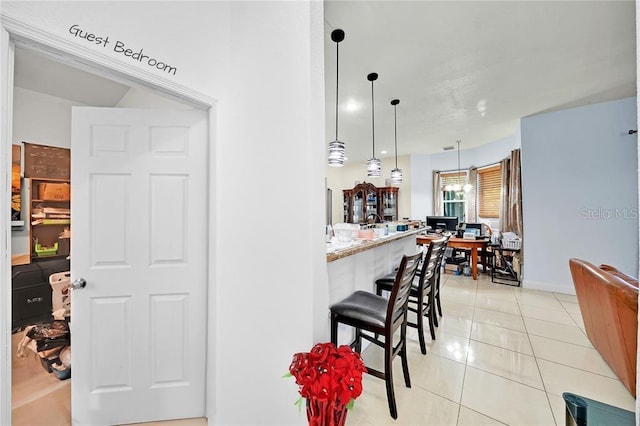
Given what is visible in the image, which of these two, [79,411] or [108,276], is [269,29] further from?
[79,411]

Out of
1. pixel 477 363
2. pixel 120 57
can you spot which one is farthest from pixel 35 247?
pixel 477 363

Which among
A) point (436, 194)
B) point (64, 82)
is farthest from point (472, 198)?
point (64, 82)

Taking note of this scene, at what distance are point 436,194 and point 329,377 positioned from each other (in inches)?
257

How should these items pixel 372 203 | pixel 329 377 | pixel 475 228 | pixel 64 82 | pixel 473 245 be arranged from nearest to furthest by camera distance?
pixel 329 377 < pixel 64 82 < pixel 473 245 < pixel 475 228 < pixel 372 203

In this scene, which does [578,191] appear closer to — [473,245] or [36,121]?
[473,245]

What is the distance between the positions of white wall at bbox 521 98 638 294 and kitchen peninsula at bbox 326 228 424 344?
2.76m

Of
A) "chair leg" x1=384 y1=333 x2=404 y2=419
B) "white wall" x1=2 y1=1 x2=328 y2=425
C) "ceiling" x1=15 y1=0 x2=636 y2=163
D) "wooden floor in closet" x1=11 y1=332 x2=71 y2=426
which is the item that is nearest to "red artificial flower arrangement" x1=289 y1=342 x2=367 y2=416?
"white wall" x1=2 y1=1 x2=328 y2=425

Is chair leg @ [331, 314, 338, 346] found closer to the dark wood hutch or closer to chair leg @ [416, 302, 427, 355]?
chair leg @ [416, 302, 427, 355]

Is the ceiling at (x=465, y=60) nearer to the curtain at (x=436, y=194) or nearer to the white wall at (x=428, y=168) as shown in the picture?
the white wall at (x=428, y=168)

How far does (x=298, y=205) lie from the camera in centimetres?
146

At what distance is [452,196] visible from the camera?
6.68 metres

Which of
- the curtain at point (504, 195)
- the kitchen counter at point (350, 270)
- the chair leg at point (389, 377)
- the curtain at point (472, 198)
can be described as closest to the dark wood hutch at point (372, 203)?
the curtain at point (472, 198)

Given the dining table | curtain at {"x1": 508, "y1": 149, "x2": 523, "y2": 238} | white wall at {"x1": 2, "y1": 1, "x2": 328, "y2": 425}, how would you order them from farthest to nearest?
the dining table → curtain at {"x1": 508, "y1": 149, "x2": 523, "y2": 238} → white wall at {"x1": 2, "y1": 1, "x2": 328, "y2": 425}

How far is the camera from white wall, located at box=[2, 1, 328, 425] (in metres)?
1.45
